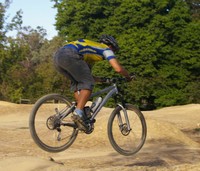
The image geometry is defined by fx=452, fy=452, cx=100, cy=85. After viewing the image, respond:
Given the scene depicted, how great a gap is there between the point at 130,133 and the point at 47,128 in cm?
181

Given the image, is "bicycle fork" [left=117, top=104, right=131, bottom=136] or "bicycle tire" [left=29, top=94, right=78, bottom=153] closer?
"bicycle tire" [left=29, top=94, right=78, bottom=153]

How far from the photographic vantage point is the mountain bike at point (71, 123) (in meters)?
6.33

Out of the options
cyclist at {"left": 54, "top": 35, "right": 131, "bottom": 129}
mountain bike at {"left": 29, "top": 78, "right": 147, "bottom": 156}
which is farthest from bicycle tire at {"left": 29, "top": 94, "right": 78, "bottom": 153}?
cyclist at {"left": 54, "top": 35, "right": 131, "bottom": 129}

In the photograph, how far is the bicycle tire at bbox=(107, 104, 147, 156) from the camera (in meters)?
7.18

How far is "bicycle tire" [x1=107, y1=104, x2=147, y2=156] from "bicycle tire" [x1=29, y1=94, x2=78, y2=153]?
0.79 metres

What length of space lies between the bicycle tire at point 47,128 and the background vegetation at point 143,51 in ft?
91.6

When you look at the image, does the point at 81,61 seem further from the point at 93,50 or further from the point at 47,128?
the point at 47,128

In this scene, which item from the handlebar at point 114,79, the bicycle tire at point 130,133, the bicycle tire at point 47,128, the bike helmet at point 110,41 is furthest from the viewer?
the bicycle tire at point 130,133

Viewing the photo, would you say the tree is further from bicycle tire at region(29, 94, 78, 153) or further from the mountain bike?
bicycle tire at region(29, 94, 78, 153)

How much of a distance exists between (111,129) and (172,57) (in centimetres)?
3103

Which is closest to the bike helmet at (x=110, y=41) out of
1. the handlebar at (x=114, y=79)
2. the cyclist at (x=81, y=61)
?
the cyclist at (x=81, y=61)

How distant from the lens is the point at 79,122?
20.9 ft

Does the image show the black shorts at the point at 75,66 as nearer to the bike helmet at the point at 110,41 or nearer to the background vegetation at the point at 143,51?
the bike helmet at the point at 110,41

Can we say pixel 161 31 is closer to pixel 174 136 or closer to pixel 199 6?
pixel 199 6
